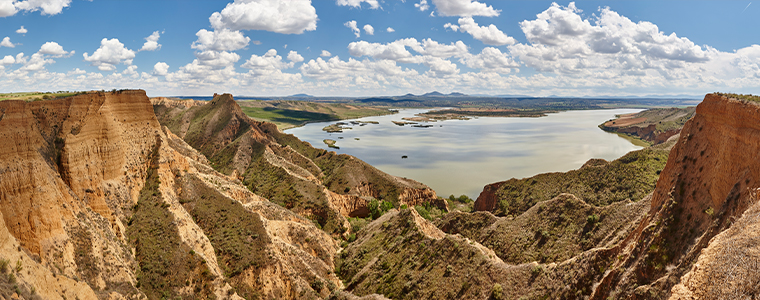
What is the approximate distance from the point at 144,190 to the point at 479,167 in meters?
105

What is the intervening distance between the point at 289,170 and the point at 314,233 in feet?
126

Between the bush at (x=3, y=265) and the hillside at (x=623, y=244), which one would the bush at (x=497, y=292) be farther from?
the bush at (x=3, y=265)

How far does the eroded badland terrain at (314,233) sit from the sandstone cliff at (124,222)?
0.43 ft

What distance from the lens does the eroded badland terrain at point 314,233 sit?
78.6ft

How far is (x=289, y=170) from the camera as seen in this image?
293 ft

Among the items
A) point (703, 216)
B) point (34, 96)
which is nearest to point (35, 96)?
point (34, 96)

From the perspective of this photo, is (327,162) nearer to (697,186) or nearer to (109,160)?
(109,160)

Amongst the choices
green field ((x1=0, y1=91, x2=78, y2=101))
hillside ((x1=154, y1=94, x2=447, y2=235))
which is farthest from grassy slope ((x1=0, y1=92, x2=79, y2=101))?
hillside ((x1=154, y1=94, x2=447, y2=235))

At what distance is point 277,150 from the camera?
106875 millimetres

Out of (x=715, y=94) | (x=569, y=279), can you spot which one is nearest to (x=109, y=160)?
(x=569, y=279)

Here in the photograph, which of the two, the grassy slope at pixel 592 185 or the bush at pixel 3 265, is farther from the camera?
the grassy slope at pixel 592 185

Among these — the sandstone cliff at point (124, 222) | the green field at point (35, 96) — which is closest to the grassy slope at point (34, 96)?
the green field at point (35, 96)

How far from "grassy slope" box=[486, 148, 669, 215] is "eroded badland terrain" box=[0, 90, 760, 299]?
107 centimetres

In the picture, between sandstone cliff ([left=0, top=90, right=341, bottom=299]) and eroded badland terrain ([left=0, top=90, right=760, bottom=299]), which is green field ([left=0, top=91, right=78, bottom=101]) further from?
sandstone cliff ([left=0, top=90, right=341, bottom=299])
